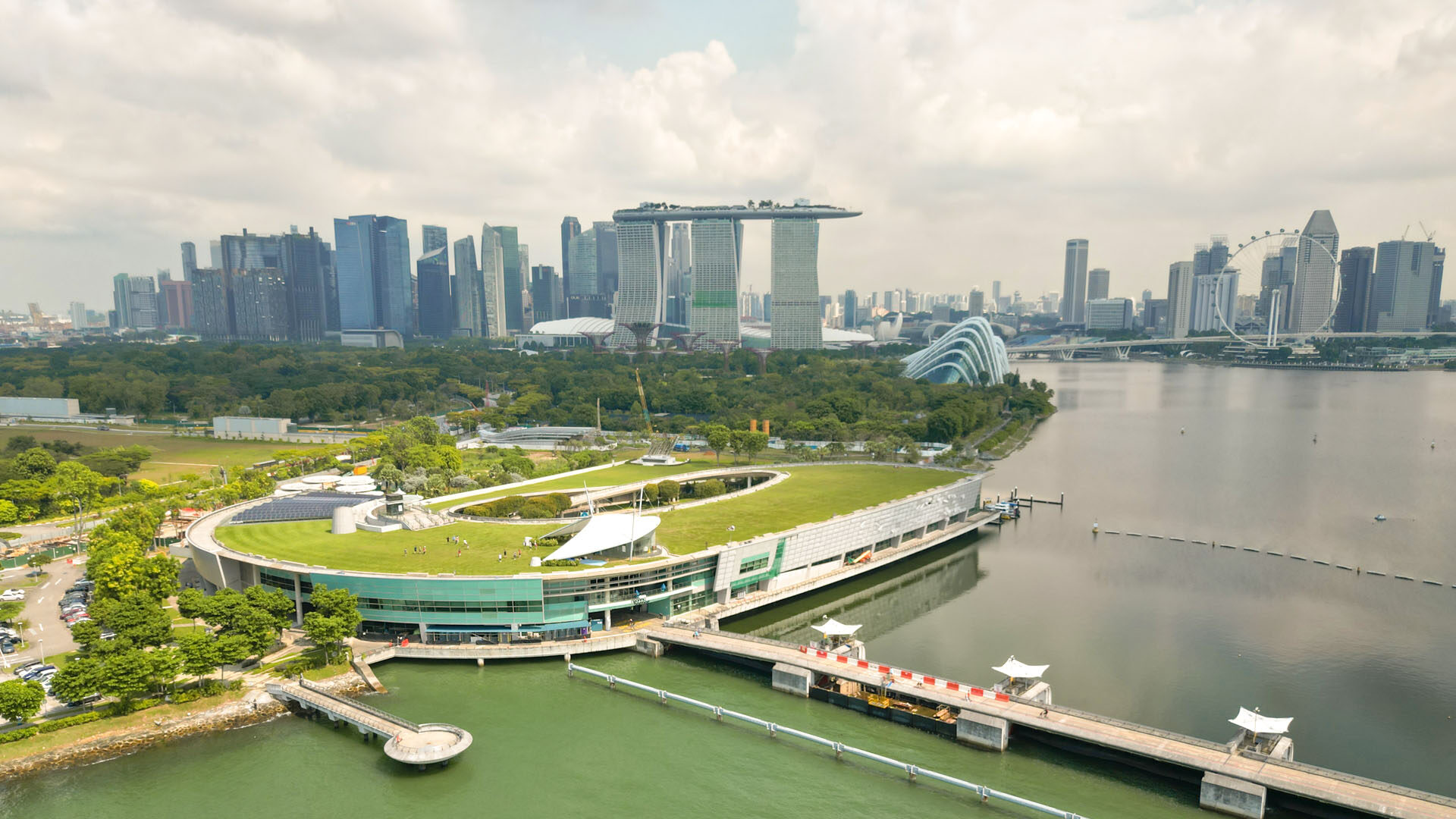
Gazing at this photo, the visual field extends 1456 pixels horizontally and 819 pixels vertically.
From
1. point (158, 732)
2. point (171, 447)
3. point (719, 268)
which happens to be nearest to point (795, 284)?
point (719, 268)

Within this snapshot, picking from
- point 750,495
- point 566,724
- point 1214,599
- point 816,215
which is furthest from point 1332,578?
point 816,215

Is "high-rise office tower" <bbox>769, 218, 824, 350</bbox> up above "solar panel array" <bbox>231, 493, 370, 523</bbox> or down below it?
above

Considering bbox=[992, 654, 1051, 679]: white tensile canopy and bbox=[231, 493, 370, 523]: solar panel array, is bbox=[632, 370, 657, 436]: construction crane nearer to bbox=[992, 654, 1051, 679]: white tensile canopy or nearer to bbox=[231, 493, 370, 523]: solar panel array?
bbox=[231, 493, 370, 523]: solar panel array

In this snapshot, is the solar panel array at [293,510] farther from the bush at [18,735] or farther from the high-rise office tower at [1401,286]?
the high-rise office tower at [1401,286]

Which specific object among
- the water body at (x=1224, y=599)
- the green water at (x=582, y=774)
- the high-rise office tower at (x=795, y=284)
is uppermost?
the high-rise office tower at (x=795, y=284)

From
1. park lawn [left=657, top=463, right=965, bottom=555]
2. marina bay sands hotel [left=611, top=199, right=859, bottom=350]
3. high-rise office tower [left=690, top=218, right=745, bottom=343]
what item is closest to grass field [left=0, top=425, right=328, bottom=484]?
park lawn [left=657, top=463, right=965, bottom=555]

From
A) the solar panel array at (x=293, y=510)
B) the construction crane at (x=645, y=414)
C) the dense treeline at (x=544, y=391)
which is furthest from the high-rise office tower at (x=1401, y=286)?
the solar panel array at (x=293, y=510)

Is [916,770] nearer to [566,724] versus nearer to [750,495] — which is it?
[566,724]
